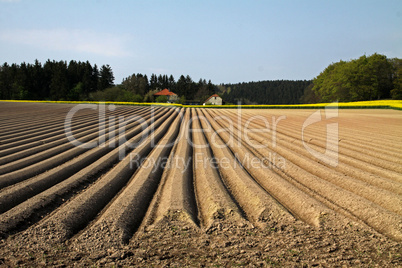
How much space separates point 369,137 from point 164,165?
24.5 ft

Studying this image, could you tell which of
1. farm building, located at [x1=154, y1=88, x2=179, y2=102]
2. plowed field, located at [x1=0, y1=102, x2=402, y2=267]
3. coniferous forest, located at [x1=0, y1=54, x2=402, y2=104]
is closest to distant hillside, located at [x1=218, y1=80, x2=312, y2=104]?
farm building, located at [x1=154, y1=88, x2=179, y2=102]

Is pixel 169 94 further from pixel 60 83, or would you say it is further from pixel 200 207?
pixel 200 207

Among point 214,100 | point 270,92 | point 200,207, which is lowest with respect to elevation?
point 200,207

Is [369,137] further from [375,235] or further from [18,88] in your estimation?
[18,88]

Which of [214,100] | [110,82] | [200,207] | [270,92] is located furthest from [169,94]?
[200,207]

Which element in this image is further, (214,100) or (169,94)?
(169,94)

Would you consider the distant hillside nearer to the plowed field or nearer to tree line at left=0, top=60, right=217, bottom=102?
tree line at left=0, top=60, right=217, bottom=102

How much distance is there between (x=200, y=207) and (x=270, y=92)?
111m

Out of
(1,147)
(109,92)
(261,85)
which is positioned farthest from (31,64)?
(261,85)

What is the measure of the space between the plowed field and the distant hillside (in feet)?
303

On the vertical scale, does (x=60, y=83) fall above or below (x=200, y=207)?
above

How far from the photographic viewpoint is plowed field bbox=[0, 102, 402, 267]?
2.91 metres

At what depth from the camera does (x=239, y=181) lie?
5.09 meters

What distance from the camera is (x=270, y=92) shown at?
110688mm
